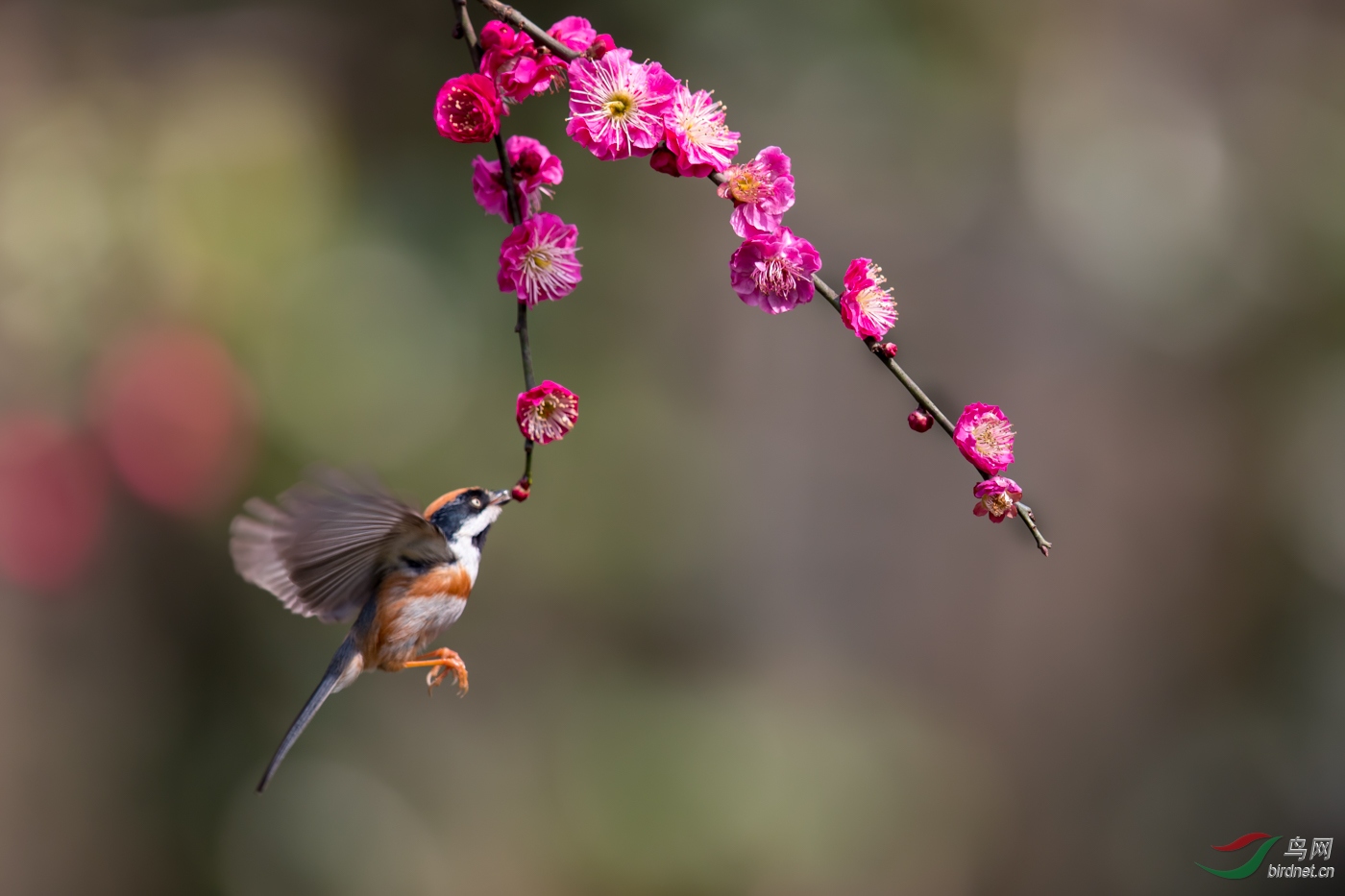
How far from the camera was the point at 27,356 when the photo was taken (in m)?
1.95

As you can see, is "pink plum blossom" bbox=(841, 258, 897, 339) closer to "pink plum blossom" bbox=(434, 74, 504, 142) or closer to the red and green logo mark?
"pink plum blossom" bbox=(434, 74, 504, 142)

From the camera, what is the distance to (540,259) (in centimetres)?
68

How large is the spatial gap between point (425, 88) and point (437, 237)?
48 centimetres

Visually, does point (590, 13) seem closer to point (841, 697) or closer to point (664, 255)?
point (664, 255)

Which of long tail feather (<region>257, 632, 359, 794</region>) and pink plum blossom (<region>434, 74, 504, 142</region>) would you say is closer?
pink plum blossom (<region>434, 74, 504, 142</region>)

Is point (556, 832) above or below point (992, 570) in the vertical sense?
below

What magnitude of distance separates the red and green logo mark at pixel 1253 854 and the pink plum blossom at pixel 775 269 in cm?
219

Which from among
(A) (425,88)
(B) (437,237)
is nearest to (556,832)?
(B) (437,237)

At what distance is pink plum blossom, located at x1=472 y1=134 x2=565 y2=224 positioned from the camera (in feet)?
2.30

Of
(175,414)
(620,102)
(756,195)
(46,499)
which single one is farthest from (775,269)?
(46,499)

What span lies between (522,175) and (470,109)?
81 millimetres

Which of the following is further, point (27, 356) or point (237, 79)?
point (237, 79)

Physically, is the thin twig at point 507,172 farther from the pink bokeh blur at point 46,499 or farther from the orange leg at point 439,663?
the pink bokeh blur at point 46,499

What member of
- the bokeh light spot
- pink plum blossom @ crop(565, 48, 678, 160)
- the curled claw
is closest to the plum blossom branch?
pink plum blossom @ crop(565, 48, 678, 160)
